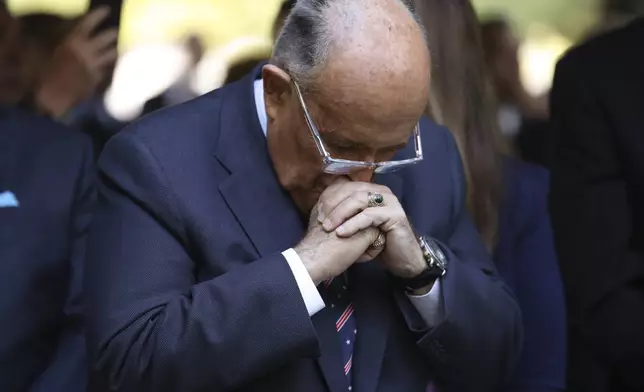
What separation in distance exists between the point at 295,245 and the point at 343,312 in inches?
7.1

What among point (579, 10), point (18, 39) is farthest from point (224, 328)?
point (579, 10)

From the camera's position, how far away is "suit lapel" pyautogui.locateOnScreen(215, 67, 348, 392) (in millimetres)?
1919

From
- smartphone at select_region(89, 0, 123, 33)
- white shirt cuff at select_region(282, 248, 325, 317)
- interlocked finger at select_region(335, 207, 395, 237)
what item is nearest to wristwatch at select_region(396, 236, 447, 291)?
interlocked finger at select_region(335, 207, 395, 237)

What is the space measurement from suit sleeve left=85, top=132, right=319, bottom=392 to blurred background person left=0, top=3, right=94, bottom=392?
412 mm

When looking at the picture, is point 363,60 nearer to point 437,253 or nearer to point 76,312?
point 437,253

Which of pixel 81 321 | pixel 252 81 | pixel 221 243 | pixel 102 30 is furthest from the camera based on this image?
pixel 102 30

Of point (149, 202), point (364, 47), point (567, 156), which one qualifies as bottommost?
point (567, 156)

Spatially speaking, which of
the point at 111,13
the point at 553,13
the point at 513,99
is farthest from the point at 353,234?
the point at 553,13

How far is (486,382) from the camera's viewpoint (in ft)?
6.88

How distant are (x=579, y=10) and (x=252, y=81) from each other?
246 centimetres

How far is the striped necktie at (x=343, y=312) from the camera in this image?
6.45ft

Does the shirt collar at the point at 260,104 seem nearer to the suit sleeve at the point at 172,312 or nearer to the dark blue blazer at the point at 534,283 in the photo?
the suit sleeve at the point at 172,312

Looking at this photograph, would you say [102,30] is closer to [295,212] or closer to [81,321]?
[81,321]

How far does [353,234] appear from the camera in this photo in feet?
6.08
